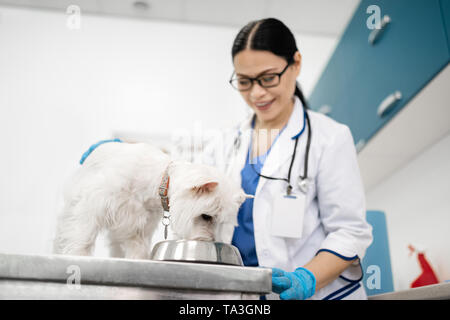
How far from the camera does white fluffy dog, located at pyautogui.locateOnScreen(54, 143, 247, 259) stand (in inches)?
41.8

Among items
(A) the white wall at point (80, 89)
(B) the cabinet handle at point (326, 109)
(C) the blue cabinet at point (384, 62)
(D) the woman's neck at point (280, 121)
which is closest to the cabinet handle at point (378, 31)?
(C) the blue cabinet at point (384, 62)

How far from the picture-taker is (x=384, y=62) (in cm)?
180

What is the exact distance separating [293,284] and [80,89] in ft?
4.43

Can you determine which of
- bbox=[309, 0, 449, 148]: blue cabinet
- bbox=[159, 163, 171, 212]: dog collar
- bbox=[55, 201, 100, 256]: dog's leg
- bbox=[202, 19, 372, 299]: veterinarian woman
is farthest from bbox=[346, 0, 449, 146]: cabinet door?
bbox=[55, 201, 100, 256]: dog's leg

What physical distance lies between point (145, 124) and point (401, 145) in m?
1.83

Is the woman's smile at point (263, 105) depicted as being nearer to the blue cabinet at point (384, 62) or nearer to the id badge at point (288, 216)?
the id badge at point (288, 216)

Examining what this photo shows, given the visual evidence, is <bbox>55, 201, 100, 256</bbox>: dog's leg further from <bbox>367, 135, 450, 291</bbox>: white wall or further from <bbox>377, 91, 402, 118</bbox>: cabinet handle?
<bbox>367, 135, 450, 291</bbox>: white wall

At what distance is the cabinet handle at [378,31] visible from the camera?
5.64 ft

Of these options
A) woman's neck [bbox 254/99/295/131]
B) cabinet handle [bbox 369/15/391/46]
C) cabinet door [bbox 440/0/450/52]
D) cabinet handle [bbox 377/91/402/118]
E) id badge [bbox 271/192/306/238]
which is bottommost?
id badge [bbox 271/192/306/238]

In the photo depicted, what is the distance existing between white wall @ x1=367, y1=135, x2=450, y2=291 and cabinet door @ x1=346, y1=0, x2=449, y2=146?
0.36 m

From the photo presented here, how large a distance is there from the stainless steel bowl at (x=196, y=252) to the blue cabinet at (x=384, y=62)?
1179mm

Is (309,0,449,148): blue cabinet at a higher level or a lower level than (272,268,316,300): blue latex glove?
higher

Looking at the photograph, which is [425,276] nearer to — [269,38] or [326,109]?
[326,109]

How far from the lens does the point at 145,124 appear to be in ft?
8.94
